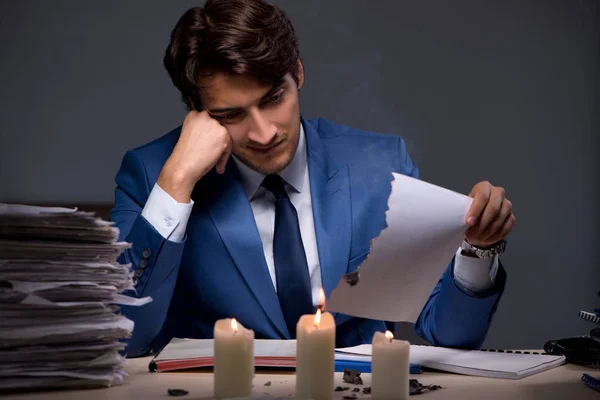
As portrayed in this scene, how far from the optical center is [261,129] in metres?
1.74

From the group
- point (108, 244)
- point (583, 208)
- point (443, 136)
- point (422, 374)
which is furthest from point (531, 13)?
point (108, 244)

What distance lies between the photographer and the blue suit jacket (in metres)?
1.75

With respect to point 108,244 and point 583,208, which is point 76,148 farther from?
point 583,208

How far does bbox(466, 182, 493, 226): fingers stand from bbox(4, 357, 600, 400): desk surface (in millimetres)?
263

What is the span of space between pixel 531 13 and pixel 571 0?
0.17m

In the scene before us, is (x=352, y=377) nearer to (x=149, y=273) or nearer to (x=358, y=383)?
(x=358, y=383)

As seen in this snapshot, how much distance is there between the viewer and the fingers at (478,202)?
1.30 m

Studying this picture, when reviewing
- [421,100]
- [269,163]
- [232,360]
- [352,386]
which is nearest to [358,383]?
[352,386]

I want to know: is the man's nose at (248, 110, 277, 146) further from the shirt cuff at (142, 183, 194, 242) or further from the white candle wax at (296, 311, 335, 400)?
the white candle wax at (296, 311, 335, 400)

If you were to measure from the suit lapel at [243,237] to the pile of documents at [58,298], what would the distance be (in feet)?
2.04

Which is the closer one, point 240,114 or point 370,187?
point 240,114

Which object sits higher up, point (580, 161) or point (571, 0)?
point (571, 0)

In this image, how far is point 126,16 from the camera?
2693mm

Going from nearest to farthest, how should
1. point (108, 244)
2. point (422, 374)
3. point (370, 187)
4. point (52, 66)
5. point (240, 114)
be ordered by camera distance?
point (108, 244)
point (422, 374)
point (240, 114)
point (370, 187)
point (52, 66)
